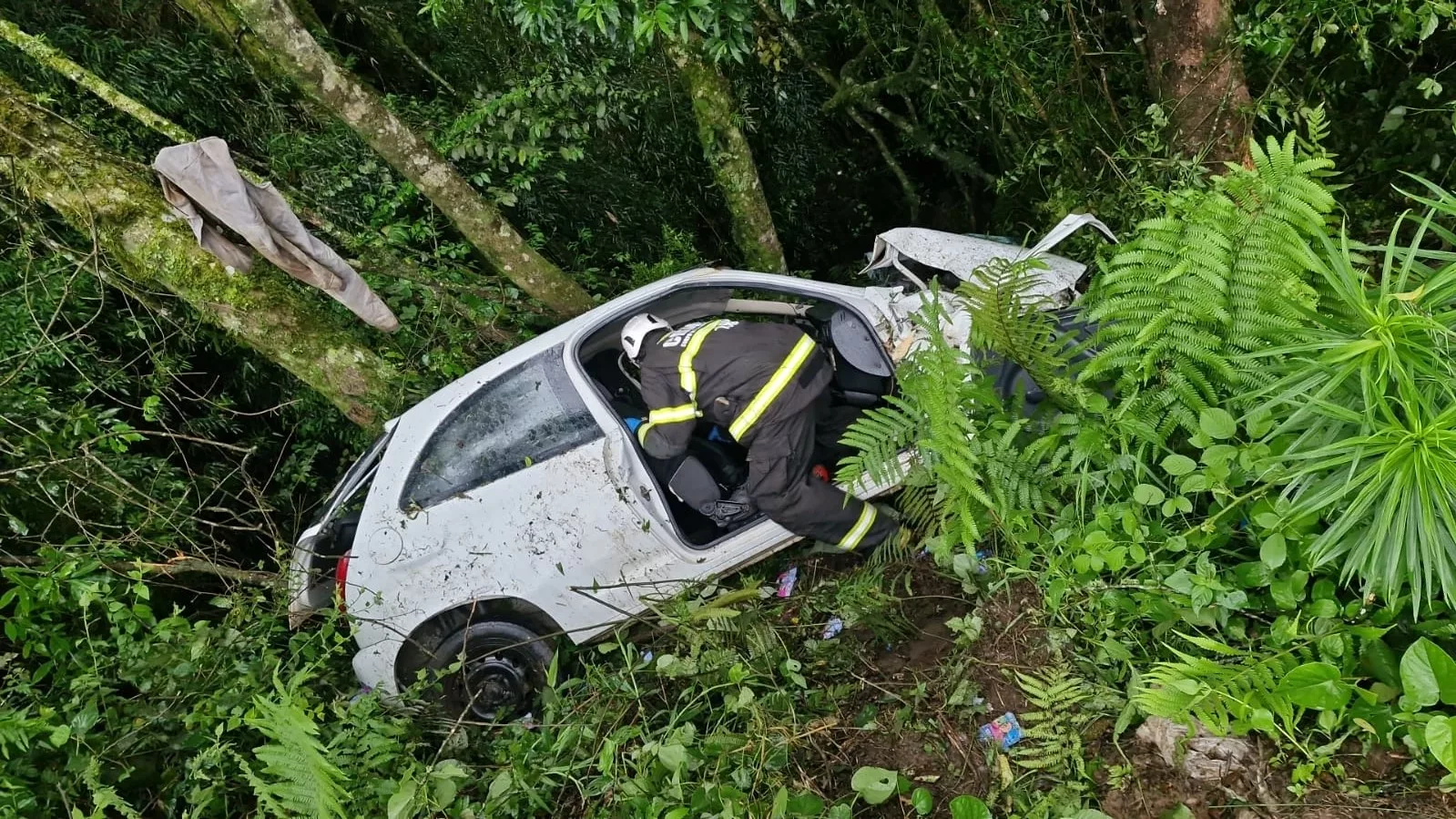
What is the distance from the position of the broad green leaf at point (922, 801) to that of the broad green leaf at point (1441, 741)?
1.00 metres

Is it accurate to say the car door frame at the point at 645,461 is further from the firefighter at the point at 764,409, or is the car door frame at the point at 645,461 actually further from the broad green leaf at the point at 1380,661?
the broad green leaf at the point at 1380,661

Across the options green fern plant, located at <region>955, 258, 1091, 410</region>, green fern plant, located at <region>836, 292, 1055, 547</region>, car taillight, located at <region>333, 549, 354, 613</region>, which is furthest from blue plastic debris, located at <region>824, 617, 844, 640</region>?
car taillight, located at <region>333, 549, 354, 613</region>

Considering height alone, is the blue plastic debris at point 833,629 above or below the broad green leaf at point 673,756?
below

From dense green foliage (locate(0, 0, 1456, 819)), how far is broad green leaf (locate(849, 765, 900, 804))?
27 mm

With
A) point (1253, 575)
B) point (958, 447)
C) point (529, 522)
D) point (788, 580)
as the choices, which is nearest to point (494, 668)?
point (529, 522)

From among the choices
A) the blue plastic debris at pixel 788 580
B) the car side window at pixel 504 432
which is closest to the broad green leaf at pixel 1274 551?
the blue plastic debris at pixel 788 580

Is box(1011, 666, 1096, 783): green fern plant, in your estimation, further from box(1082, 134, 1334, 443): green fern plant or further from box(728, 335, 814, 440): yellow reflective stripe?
box(728, 335, 814, 440): yellow reflective stripe

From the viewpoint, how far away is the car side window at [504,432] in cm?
312

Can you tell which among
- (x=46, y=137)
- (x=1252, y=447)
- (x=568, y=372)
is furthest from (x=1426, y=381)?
(x=46, y=137)

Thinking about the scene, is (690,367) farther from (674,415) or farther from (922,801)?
(922,801)

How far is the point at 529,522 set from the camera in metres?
3.08

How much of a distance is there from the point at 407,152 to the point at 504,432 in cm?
153

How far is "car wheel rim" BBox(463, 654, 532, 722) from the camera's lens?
3166 millimetres

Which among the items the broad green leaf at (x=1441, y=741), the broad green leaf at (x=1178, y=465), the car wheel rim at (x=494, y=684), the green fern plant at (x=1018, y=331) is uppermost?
the green fern plant at (x=1018, y=331)
